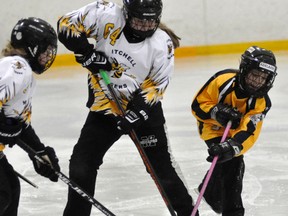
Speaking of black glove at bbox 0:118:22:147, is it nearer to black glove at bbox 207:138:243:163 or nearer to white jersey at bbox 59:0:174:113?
white jersey at bbox 59:0:174:113

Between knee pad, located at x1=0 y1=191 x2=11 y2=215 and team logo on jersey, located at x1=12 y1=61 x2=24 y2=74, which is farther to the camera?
knee pad, located at x1=0 y1=191 x2=11 y2=215

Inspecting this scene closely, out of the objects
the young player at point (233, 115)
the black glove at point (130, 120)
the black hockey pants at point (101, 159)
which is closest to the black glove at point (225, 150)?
the young player at point (233, 115)

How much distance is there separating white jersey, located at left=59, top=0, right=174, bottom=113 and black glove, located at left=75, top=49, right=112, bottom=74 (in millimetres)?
28

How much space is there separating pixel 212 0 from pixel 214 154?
5.90 metres

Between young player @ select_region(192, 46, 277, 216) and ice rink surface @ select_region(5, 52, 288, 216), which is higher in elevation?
young player @ select_region(192, 46, 277, 216)

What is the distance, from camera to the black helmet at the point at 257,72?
10.8ft

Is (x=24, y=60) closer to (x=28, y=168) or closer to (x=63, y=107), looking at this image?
(x=28, y=168)

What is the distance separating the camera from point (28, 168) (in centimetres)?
469

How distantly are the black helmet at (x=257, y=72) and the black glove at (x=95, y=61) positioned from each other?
0.60 m

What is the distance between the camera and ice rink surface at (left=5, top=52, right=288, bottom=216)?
3.98 meters

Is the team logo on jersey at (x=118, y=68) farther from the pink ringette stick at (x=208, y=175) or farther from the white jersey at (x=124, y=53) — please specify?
the pink ringette stick at (x=208, y=175)

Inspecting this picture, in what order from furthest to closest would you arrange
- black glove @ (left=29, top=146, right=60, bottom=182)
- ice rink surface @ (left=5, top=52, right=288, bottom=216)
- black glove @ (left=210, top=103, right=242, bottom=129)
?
ice rink surface @ (left=5, top=52, right=288, bottom=216)
black glove @ (left=210, top=103, right=242, bottom=129)
black glove @ (left=29, top=146, right=60, bottom=182)

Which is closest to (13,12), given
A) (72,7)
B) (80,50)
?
(72,7)

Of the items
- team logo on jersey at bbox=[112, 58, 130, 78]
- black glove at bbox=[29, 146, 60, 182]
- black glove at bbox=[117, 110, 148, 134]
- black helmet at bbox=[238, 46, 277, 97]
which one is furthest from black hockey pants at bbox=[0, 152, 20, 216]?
black helmet at bbox=[238, 46, 277, 97]
